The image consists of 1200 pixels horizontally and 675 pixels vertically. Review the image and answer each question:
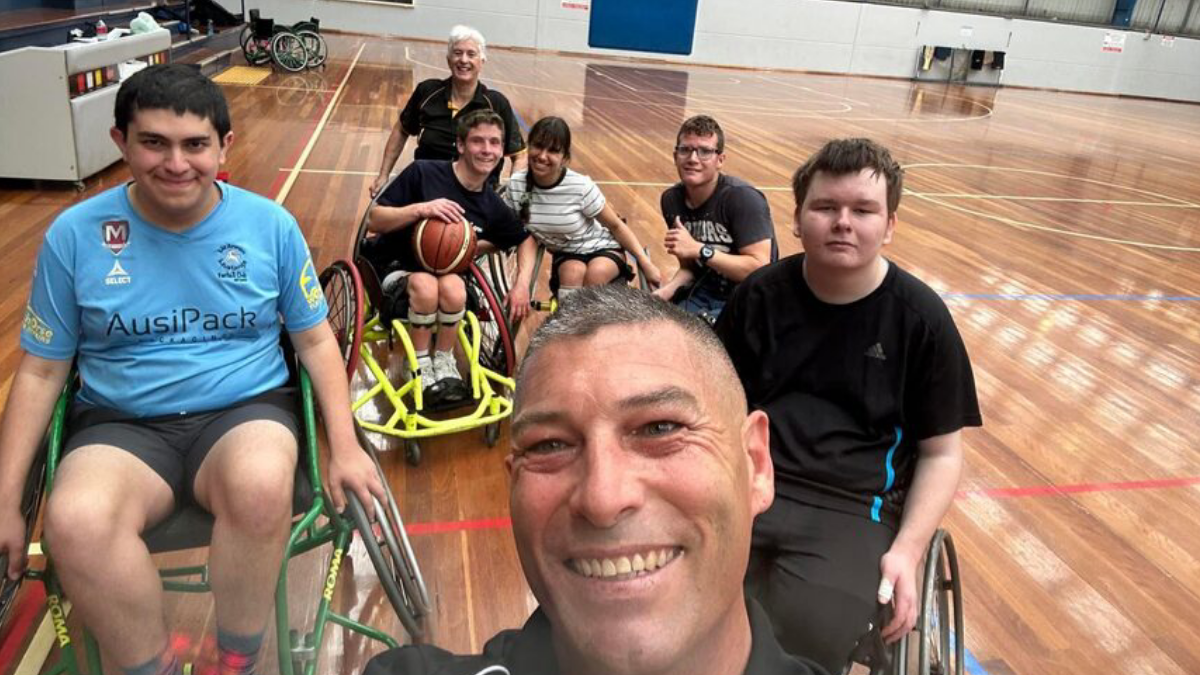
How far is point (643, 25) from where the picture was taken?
1859cm

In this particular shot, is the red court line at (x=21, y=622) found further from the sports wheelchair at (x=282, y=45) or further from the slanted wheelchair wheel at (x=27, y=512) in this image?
the sports wheelchair at (x=282, y=45)

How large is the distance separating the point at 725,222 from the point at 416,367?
3.88 ft

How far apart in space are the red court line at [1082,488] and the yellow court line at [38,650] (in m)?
2.65

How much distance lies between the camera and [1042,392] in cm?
368

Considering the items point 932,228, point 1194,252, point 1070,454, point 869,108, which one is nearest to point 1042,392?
point 1070,454

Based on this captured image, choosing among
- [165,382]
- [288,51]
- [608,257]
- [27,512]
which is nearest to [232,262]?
[165,382]

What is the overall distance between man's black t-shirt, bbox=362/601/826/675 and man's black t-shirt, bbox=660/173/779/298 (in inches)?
74.1

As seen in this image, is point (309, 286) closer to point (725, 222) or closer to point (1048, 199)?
point (725, 222)

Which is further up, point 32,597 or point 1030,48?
point 1030,48

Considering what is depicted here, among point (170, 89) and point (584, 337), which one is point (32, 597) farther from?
point (584, 337)

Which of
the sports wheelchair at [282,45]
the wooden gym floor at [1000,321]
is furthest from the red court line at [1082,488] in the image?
the sports wheelchair at [282,45]

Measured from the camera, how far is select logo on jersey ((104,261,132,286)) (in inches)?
59.6

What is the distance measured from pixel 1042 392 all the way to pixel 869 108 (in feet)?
37.7

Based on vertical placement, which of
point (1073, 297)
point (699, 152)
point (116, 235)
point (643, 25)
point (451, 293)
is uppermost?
point (643, 25)
